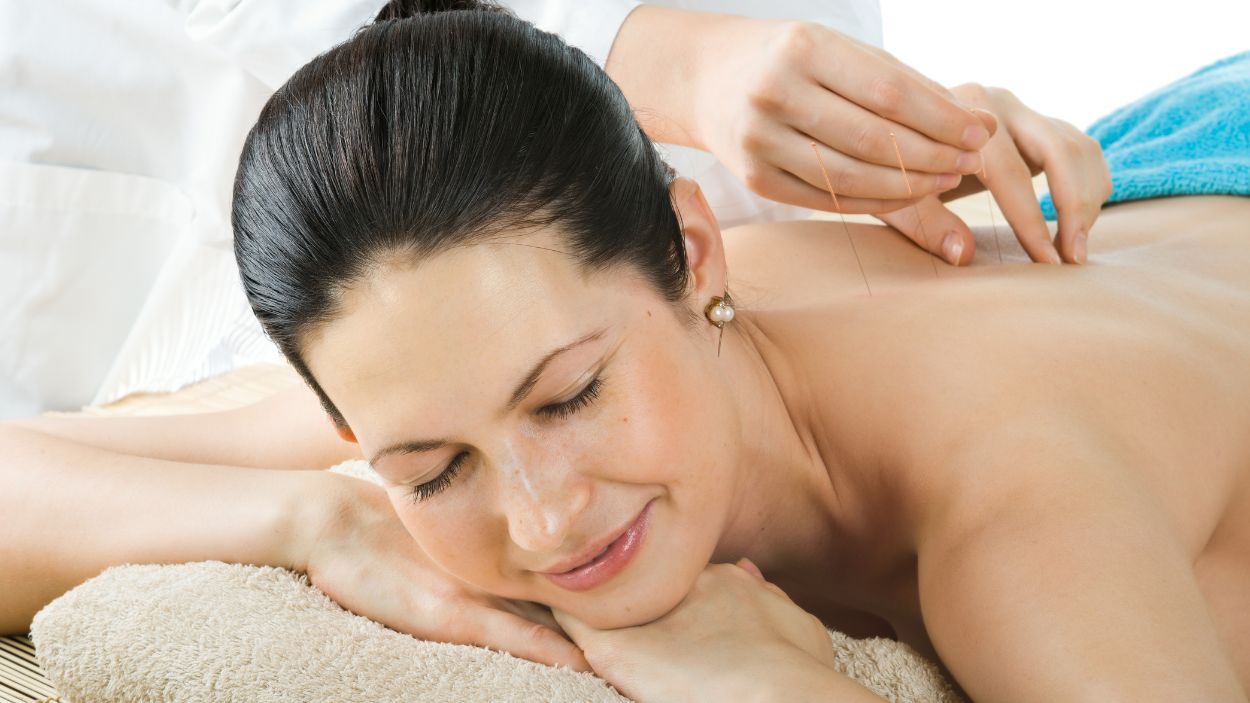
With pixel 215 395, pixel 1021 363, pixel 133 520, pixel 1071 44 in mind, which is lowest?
pixel 215 395

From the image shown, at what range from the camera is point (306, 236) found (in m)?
0.95

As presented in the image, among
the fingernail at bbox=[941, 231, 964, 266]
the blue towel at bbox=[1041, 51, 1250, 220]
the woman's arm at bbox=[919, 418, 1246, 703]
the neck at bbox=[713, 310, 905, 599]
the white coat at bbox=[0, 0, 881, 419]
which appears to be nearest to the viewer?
the woman's arm at bbox=[919, 418, 1246, 703]

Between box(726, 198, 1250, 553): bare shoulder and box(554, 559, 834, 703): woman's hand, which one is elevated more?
box(726, 198, 1250, 553): bare shoulder

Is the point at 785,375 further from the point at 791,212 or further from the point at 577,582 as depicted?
the point at 791,212

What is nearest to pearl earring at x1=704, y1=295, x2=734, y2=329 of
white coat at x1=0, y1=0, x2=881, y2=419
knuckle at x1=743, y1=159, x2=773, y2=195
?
knuckle at x1=743, y1=159, x2=773, y2=195

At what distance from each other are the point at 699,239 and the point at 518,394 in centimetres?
31

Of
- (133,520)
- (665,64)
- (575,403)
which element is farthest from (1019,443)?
(133,520)

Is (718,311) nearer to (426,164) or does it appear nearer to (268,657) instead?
(426,164)

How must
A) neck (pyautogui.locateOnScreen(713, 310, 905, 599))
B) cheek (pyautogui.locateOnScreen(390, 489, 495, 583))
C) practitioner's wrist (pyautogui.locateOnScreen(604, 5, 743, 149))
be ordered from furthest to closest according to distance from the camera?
practitioner's wrist (pyautogui.locateOnScreen(604, 5, 743, 149))
neck (pyautogui.locateOnScreen(713, 310, 905, 599))
cheek (pyautogui.locateOnScreen(390, 489, 495, 583))

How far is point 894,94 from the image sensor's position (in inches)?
42.6

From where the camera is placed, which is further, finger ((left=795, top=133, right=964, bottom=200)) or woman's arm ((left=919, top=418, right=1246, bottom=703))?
finger ((left=795, top=133, right=964, bottom=200))

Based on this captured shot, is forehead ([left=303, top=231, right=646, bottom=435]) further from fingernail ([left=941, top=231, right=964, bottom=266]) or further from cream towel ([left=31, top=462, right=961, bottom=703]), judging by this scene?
fingernail ([left=941, top=231, right=964, bottom=266])

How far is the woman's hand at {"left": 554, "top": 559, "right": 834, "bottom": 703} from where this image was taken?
0.95 metres

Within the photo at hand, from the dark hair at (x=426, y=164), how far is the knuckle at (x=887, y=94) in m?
0.23
